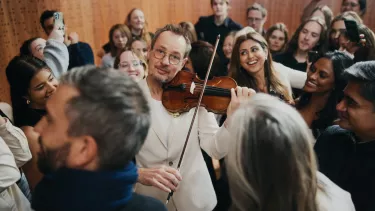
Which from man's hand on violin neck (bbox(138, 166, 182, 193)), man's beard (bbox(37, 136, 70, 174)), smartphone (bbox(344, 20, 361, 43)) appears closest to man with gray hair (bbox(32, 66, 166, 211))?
man's beard (bbox(37, 136, 70, 174))

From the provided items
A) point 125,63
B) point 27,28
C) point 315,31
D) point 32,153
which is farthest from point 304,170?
point 27,28

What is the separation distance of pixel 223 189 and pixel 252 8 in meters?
2.45

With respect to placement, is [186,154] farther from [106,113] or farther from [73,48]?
[73,48]

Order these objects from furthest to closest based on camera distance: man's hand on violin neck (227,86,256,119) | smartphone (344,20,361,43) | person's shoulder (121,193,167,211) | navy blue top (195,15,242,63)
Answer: navy blue top (195,15,242,63)
smartphone (344,20,361,43)
man's hand on violin neck (227,86,256,119)
person's shoulder (121,193,167,211)

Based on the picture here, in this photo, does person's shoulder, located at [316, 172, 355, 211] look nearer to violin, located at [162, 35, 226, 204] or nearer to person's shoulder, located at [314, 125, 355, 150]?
person's shoulder, located at [314, 125, 355, 150]

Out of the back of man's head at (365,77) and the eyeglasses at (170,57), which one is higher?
the eyeglasses at (170,57)

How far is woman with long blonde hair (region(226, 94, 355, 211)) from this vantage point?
775mm

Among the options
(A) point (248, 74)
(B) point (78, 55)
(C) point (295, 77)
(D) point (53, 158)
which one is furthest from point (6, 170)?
(C) point (295, 77)

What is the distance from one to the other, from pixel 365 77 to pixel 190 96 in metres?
0.76

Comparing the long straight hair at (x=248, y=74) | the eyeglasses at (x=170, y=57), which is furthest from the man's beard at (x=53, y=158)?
the long straight hair at (x=248, y=74)

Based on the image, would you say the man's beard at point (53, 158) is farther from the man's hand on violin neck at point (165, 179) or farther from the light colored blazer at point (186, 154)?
the light colored blazer at point (186, 154)

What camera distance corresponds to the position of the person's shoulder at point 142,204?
0.86 meters

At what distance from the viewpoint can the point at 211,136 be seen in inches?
58.0

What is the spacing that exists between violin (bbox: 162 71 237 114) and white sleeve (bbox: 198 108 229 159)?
0.05 m
